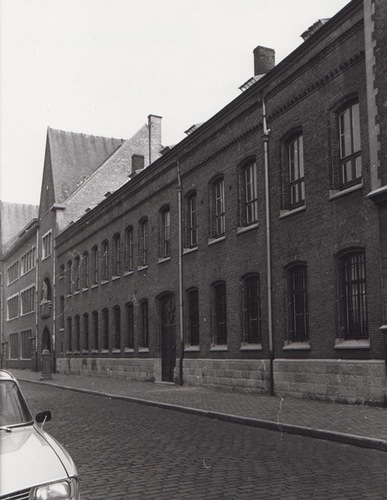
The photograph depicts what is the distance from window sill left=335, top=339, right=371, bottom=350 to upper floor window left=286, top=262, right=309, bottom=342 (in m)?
1.58

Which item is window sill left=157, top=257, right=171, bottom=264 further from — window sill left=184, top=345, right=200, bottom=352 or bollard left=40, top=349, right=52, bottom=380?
bollard left=40, top=349, right=52, bottom=380

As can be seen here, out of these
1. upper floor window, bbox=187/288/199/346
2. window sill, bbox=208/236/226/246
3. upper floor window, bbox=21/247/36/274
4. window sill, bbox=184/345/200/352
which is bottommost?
window sill, bbox=184/345/200/352

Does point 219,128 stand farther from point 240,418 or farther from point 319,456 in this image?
point 319,456

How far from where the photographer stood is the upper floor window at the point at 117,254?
30891mm

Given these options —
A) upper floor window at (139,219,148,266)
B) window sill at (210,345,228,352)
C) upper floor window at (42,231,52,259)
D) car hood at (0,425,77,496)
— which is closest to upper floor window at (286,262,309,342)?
window sill at (210,345,228,352)

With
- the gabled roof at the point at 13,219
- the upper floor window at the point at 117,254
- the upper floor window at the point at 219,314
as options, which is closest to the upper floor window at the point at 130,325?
the upper floor window at the point at 117,254

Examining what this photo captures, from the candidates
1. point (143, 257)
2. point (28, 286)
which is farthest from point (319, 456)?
point (28, 286)

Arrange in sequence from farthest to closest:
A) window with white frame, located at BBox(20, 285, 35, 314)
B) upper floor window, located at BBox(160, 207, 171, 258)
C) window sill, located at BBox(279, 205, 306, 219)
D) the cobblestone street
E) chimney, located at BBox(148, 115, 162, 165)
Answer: window with white frame, located at BBox(20, 285, 35, 314) < chimney, located at BBox(148, 115, 162, 165) < upper floor window, located at BBox(160, 207, 171, 258) < window sill, located at BBox(279, 205, 306, 219) < the cobblestone street

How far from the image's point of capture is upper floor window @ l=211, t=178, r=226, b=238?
21125mm

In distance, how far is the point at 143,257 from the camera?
27734 mm

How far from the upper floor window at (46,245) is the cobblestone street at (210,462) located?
31.7m

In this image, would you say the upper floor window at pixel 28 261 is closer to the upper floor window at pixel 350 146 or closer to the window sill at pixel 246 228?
the window sill at pixel 246 228

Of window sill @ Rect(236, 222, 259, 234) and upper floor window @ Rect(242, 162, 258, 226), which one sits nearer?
window sill @ Rect(236, 222, 259, 234)

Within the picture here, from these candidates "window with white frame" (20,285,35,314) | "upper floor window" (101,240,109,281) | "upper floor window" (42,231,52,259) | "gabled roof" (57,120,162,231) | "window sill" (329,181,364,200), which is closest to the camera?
"window sill" (329,181,364,200)
